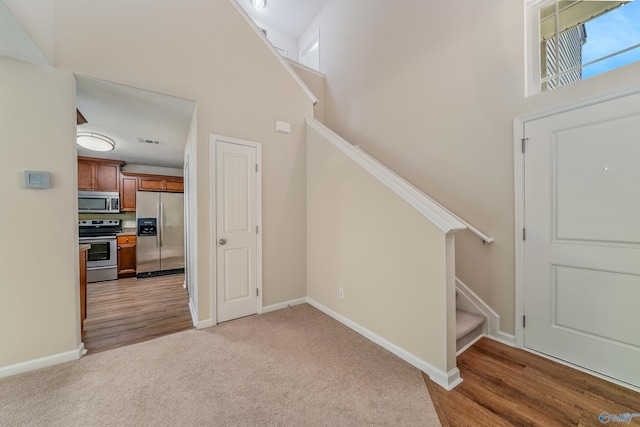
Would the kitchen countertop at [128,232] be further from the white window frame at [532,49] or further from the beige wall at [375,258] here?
the white window frame at [532,49]

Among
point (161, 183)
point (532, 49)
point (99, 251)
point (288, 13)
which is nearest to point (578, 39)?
point (532, 49)

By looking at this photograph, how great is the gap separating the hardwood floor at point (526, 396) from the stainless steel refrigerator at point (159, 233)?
5.23m

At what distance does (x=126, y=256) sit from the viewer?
16.0 feet

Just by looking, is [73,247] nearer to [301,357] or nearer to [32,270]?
[32,270]

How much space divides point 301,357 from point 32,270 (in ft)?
7.75

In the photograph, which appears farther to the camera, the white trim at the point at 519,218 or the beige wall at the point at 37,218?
the white trim at the point at 519,218

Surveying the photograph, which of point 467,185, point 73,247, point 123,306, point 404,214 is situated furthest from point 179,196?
point 467,185

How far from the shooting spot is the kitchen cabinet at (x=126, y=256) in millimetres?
4844

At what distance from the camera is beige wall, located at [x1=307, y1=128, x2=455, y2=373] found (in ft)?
6.24

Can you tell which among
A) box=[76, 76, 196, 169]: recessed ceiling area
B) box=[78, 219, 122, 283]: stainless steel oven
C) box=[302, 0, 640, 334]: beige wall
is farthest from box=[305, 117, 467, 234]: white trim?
box=[78, 219, 122, 283]: stainless steel oven

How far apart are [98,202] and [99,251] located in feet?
3.36

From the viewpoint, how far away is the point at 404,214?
2105 mm

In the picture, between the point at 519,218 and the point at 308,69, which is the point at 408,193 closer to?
the point at 519,218
